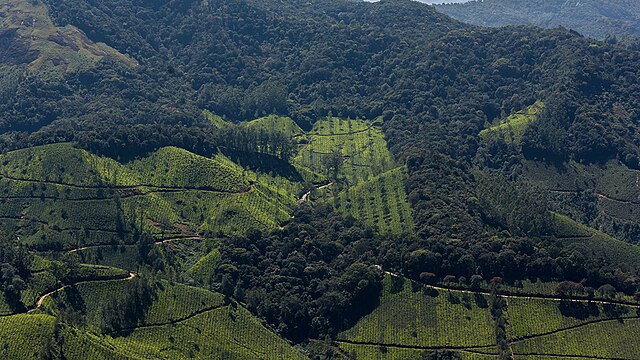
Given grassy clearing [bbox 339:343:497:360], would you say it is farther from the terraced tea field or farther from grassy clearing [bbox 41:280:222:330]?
grassy clearing [bbox 41:280:222:330]

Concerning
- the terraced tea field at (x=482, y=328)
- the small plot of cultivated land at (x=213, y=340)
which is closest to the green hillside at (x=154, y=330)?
the small plot of cultivated land at (x=213, y=340)

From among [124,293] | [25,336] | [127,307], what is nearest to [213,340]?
[127,307]

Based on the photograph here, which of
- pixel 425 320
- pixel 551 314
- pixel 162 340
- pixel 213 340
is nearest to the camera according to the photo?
pixel 162 340

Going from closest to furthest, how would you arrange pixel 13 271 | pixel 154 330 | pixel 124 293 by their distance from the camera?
pixel 13 271, pixel 154 330, pixel 124 293

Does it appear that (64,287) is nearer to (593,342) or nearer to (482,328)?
(482,328)

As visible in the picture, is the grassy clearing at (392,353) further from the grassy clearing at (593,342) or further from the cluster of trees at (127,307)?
the cluster of trees at (127,307)

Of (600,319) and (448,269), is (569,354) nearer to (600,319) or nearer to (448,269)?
(600,319)
